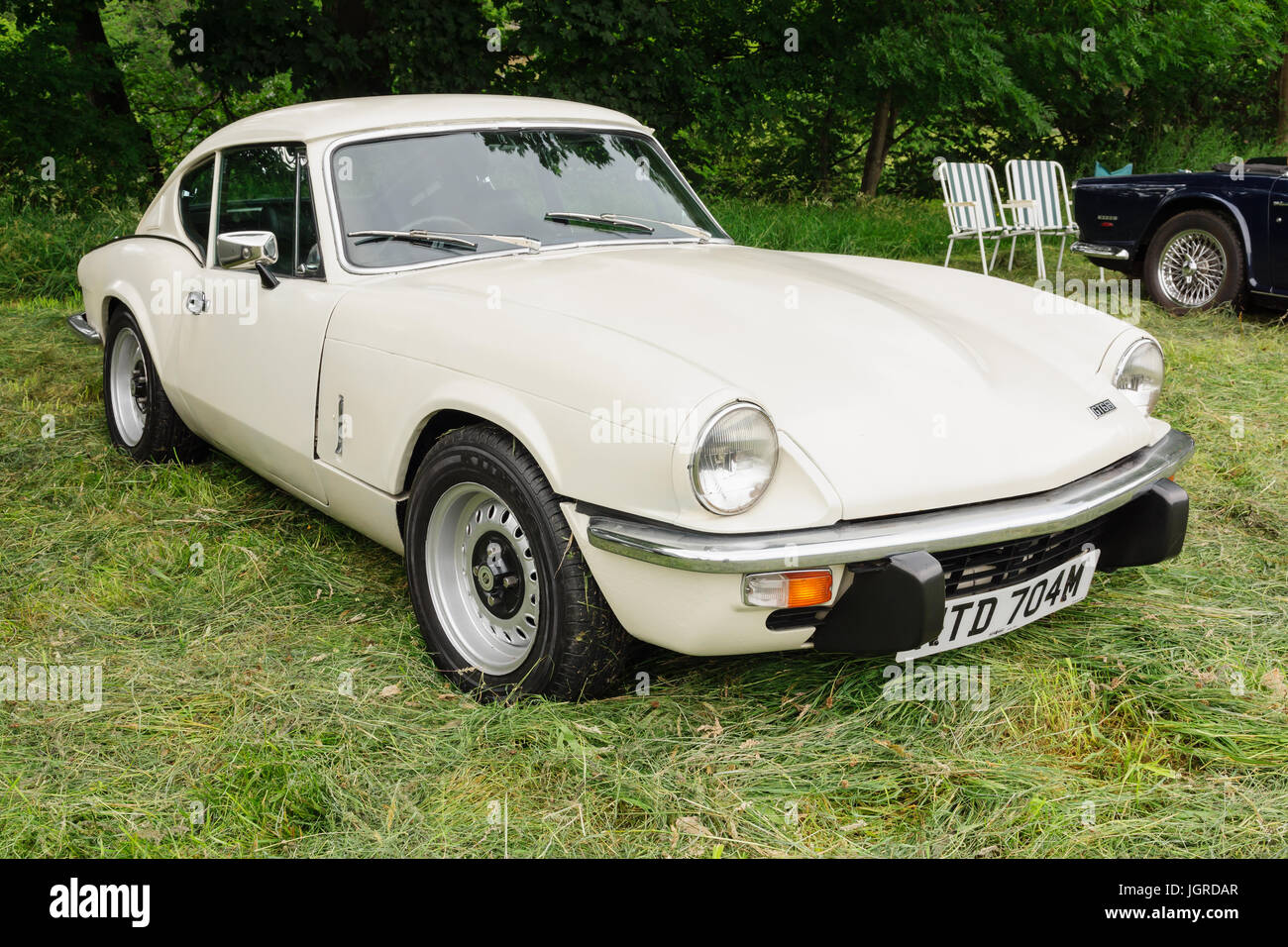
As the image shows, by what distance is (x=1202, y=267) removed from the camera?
7.55 m

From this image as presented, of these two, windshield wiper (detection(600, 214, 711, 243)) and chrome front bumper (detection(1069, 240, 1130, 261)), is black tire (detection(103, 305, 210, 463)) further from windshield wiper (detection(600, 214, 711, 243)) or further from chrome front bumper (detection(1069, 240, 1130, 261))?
chrome front bumper (detection(1069, 240, 1130, 261))

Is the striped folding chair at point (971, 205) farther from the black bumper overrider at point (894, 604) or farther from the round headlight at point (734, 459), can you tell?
the round headlight at point (734, 459)

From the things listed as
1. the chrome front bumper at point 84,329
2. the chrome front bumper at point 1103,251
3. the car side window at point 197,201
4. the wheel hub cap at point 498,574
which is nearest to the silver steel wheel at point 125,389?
the chrome front bumper at point 84,329

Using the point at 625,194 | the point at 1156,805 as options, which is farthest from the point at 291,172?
the point at 1156,805

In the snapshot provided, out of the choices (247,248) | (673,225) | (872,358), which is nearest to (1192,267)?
(673,225)

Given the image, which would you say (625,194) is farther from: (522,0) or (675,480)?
(522,0)


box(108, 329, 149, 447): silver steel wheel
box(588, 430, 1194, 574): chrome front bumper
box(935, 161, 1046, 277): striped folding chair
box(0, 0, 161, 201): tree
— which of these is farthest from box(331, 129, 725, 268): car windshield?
box(0, 0, 161, 201): tree

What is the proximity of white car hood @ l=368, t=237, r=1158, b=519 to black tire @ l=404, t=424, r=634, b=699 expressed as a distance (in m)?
0.31

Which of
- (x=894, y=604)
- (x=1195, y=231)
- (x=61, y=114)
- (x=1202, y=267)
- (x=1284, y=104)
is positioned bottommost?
(x=894, y=604)

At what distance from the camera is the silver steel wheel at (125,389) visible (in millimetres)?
4723

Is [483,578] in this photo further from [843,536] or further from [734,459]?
[843,536]

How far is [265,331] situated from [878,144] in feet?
38.6

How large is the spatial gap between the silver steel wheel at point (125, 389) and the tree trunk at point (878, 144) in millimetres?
10794

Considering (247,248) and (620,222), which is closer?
(247,248)
